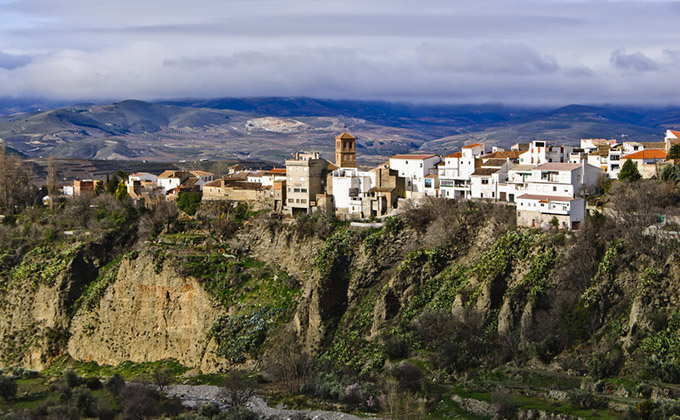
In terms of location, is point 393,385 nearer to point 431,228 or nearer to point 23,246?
point 431,228

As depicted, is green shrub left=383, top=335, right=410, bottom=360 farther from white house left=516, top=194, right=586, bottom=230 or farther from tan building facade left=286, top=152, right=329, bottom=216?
tan building facade left=286, top=152, right=329, bottom=216

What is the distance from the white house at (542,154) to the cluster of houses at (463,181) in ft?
0.20

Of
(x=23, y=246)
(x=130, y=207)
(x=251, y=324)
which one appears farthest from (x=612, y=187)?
(x=23, y=246)

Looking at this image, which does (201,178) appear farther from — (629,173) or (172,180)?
(629,173)

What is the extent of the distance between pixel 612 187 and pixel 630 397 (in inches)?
603

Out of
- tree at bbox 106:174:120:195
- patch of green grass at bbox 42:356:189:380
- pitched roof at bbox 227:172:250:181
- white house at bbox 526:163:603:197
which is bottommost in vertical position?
patch of green grass at bbox 42:356:189:380

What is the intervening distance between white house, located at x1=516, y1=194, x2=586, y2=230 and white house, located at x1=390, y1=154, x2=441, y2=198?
32.7 ft

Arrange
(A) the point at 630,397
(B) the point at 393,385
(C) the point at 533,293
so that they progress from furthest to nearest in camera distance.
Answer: (C) the point at 533,293, (B) the point at 393,385, (A) the point at 630,397

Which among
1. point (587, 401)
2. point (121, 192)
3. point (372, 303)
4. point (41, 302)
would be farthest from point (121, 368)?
point (587, 401)

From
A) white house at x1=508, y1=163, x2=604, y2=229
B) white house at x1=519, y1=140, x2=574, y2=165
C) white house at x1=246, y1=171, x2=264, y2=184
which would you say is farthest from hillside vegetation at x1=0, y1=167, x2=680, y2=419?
white house at x1=519, y1=140, x2=574, y2=165

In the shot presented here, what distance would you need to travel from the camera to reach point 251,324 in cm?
4762

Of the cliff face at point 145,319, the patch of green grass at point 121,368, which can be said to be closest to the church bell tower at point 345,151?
the cliff face at point 145,319

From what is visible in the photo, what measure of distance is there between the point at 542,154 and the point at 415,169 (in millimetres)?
8331

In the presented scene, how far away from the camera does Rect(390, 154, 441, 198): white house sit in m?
53.9
